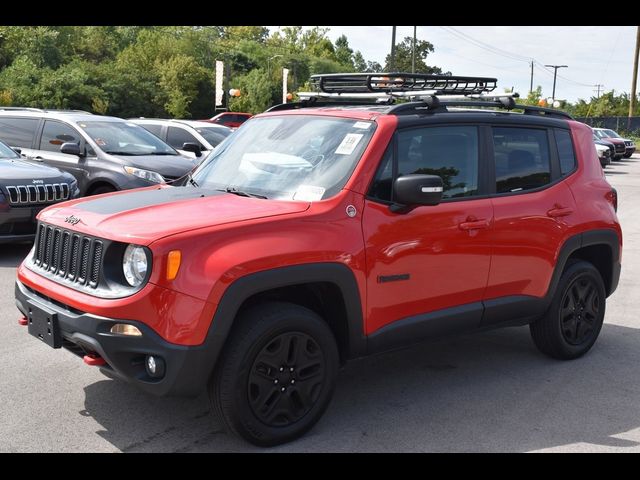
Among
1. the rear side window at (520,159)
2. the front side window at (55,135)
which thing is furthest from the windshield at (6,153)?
the rear side window at (520,159)

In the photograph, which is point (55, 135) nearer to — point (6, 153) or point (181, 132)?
point (6, 153)

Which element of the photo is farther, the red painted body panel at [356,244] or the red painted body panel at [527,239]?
the red painted body panel at [527,239]

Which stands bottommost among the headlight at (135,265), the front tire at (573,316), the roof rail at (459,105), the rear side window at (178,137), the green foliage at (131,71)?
the front tire at (573,316)

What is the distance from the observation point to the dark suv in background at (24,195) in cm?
848

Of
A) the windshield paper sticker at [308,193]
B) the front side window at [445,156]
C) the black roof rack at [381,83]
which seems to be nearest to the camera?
the windshield paper sticker at [308,193]

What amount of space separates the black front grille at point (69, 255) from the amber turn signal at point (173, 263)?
0.46 meters

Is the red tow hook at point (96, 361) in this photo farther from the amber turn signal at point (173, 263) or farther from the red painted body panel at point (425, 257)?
the red painted body panel at point (425, 257)

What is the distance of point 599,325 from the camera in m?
5.86

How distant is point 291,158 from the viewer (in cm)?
466

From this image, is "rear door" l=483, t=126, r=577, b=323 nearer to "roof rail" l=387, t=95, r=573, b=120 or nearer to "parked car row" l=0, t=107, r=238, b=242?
"roof rail" l=387, t=95, r=573, b=120

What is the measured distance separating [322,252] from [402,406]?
48.5 inches

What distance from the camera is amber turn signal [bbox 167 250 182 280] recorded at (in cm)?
365

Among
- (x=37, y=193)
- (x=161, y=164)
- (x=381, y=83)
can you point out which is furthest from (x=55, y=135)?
(x=381, y=83)
